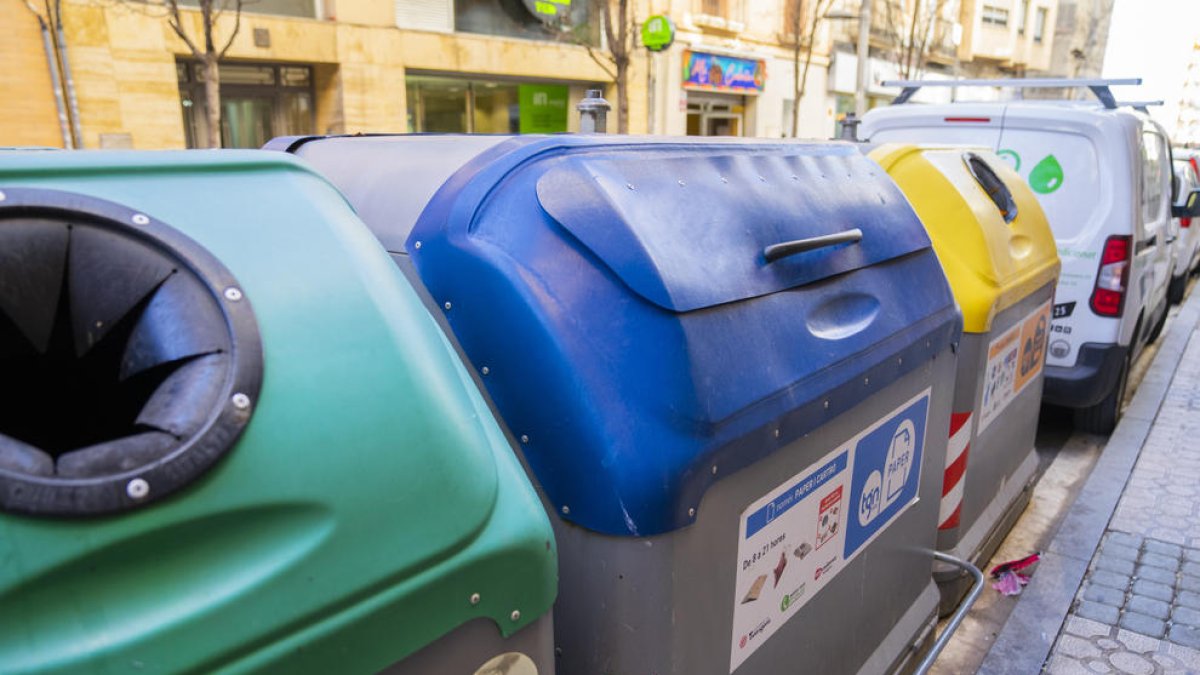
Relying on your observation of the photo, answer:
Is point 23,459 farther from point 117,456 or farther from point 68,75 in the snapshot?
point 68,75

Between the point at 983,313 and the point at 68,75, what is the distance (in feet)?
33.8

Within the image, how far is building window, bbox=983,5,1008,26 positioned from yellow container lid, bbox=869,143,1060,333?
1133 inches

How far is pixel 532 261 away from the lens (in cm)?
145

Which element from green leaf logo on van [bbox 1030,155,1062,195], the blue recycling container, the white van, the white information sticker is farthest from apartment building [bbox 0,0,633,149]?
the white information sticker

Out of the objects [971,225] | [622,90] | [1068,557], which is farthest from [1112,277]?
[622,90]

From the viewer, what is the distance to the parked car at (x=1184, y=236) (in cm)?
802

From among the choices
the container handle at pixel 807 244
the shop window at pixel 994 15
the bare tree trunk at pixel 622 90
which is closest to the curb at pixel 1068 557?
the container handle at pixel 807 244

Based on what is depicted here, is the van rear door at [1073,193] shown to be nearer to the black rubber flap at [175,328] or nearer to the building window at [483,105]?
the black rubber flap at [175,328]

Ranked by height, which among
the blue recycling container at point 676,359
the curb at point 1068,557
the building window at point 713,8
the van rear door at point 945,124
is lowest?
the curb at point 1068,557

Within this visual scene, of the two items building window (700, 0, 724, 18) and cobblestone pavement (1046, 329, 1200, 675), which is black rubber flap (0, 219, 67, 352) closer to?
cobblestone pavement (1046, 329, 1200, 675)

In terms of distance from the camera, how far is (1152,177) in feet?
18.0

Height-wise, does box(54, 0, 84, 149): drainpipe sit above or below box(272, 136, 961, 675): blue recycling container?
above

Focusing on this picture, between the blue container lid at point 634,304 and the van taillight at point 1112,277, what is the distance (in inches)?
137

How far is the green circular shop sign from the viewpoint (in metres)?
13.9
